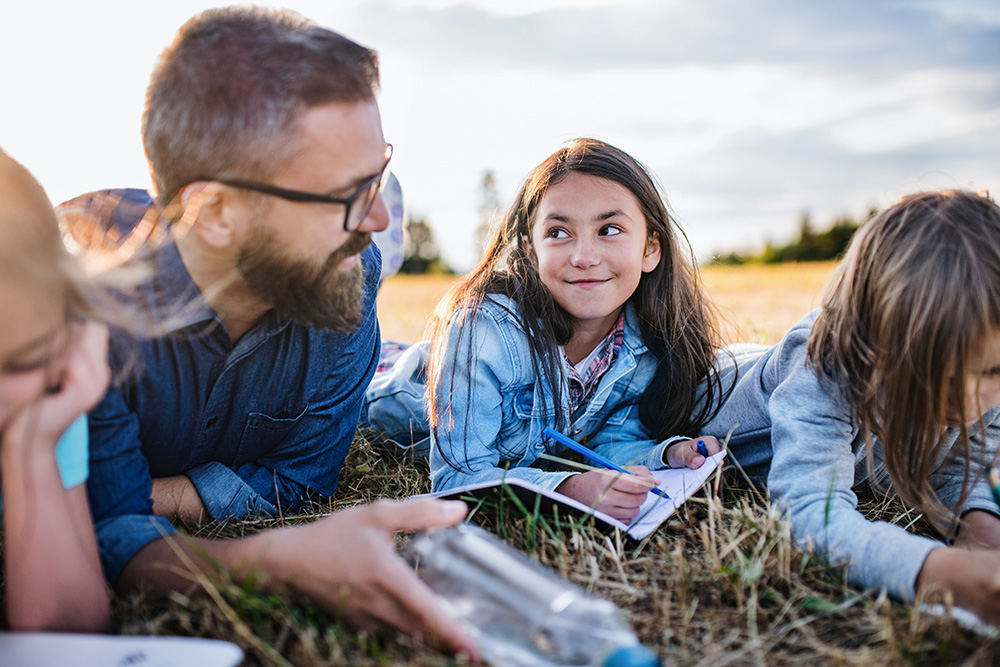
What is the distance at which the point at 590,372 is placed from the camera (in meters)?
2.99

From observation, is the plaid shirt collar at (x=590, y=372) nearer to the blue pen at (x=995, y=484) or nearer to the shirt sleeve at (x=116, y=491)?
the blue pen at (x=995, y=484)

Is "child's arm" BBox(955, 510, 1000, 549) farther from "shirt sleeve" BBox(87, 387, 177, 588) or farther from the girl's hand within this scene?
"shirt sleeve" BBox(87, 387, 177, 588)

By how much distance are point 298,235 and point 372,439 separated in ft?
5.16

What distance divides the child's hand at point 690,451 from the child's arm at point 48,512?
6.38 feet

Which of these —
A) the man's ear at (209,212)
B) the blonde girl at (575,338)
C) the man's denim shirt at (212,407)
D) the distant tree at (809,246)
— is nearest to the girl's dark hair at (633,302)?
the blonde girl at (575,338)

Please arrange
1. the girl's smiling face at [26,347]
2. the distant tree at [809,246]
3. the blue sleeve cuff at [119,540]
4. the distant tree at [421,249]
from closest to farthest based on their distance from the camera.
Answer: the girl's smiling face at [26,347] → the blue sleeve cuff at [119,540] → the distant tree at [809,246] → the distant tree at [421,249]

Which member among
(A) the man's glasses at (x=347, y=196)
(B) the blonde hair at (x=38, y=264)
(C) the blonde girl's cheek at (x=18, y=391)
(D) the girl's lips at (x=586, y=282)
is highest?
(A) the man's glasses at (x=347, y=196)

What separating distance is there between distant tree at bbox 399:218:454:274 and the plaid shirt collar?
35.9 m

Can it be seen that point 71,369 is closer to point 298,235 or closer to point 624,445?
point 298,235

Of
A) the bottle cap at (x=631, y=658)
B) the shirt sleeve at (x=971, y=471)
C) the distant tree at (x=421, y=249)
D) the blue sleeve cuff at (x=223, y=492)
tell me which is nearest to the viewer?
the bottle cap at (x=631, y=658)

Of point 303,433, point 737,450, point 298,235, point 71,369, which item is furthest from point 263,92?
point 737,450

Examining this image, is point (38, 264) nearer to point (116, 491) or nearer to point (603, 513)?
point (116, 491)

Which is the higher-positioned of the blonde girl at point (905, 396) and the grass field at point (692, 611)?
the blonde girl at point (905, 396)

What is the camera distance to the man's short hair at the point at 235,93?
1.96m
